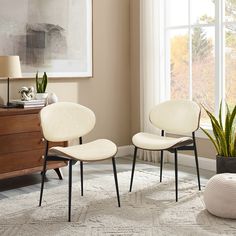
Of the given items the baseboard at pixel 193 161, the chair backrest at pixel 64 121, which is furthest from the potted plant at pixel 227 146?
the chair backrest at pixel 64 121

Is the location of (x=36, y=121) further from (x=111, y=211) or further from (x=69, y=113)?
(x=111, y=211)

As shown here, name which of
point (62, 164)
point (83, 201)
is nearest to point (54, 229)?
point (83, 201)

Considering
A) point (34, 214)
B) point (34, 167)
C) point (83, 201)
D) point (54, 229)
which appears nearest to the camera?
point (54, 229)

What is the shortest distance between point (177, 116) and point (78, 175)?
47.9 inches

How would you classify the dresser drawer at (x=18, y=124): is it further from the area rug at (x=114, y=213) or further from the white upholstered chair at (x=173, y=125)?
the white upholstered chair at (x=173, y=125)

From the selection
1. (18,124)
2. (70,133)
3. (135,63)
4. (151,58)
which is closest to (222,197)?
(70,133)

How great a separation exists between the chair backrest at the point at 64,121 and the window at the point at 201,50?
164 cm

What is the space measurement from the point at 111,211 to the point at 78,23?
2.41 meters

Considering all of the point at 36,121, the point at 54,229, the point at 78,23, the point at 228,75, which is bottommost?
the point at 54,229

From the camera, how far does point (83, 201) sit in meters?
3.62

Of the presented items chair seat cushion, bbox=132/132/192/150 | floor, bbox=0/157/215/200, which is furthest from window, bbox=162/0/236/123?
chair seat cushion, bbox=132/132/192/150

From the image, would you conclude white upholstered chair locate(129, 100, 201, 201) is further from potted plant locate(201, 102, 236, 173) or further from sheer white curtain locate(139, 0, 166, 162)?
sheer white curtain locate(139, 0, 166, 162)

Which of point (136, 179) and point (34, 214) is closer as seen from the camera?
point (34, 214)

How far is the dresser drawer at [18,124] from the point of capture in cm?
388
